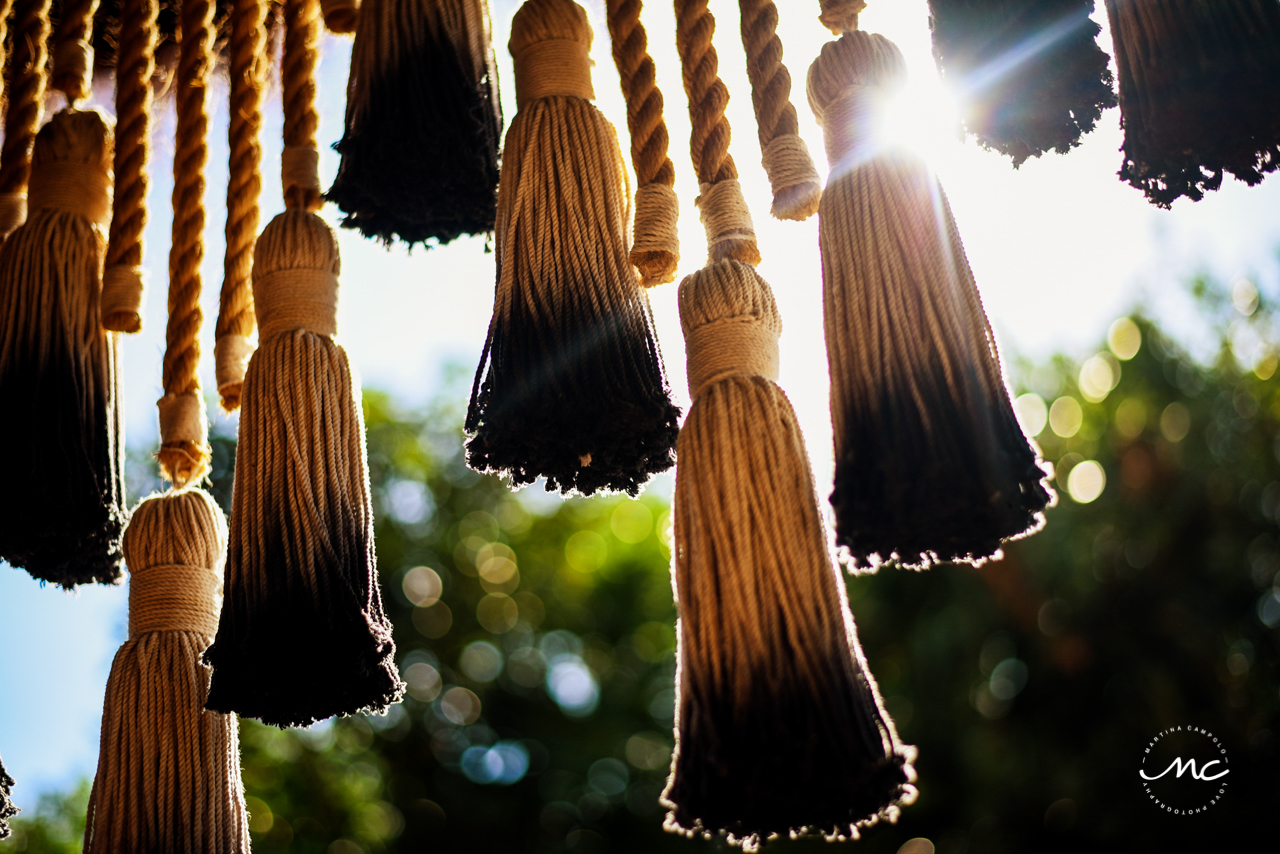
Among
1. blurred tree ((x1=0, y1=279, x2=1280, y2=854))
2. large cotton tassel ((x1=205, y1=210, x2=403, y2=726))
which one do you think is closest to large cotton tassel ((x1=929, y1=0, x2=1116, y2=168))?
large cotton tassel ((x1=205, y1=210, x2=403, y2=726))

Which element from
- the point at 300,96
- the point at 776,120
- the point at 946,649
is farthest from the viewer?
the point at 946,649

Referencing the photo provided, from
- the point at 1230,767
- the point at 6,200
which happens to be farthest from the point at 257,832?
the point at 6,200

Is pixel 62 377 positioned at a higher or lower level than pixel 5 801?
higher

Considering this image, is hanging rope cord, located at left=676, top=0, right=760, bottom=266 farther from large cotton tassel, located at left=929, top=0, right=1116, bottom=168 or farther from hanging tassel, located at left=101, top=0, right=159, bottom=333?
hanging tassel, located at left=101, top=0, right=159, bottom=333

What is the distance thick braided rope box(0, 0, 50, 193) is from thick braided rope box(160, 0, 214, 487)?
0.14 m

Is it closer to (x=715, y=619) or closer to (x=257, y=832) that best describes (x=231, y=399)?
(x=715, y=619)

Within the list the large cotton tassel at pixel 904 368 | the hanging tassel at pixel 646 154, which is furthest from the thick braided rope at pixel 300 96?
the large cotton tassel at pixel 904 368

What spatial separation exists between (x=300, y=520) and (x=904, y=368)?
34cm

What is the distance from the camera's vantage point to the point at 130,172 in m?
0.79

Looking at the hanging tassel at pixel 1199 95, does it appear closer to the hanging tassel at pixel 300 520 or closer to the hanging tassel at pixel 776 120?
the hanging tassel at pixel 776 120

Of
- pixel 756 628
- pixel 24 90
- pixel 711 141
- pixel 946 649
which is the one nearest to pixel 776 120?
pixel 711 141

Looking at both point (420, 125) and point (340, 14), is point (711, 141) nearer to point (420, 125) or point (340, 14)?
point (420, 125)

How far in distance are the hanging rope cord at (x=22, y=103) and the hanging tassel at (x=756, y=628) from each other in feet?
2.09

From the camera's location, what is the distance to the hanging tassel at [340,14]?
0.73 m
